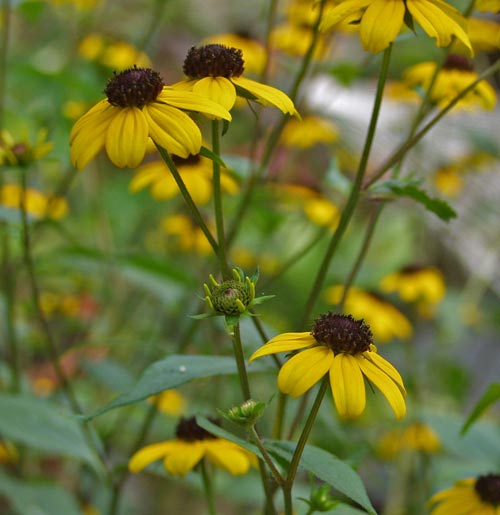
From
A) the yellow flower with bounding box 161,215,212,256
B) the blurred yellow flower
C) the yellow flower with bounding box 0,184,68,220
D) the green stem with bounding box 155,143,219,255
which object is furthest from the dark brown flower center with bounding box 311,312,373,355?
the blurred yellow flower

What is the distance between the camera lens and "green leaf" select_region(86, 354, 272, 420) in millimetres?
578

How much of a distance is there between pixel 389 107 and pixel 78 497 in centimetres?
163

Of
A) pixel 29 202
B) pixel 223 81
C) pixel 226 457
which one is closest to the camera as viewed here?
pixel 223 81

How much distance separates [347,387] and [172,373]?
17cm

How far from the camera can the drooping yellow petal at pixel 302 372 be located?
48cm

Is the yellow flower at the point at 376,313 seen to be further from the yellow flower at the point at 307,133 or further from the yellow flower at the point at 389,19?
the yellow flower at the point at 389,19

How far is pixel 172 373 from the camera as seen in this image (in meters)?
0.60

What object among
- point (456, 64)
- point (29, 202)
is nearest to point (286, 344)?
point (456, 64)

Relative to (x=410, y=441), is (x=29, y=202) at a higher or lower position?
higher

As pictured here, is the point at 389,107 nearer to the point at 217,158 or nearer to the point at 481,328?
the point at 481,328

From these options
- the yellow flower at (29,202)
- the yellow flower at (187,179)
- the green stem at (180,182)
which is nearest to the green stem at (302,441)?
the green stem at (180,182)

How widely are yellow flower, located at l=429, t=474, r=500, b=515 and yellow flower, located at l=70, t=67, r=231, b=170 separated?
1.13 ft

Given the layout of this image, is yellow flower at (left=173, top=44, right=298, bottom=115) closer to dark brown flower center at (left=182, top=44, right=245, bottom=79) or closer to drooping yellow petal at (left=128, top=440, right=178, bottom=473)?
dark brown flower center at (left=182, top=44, right=245, bottom=79)

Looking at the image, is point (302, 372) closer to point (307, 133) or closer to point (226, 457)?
point (226, 457)
